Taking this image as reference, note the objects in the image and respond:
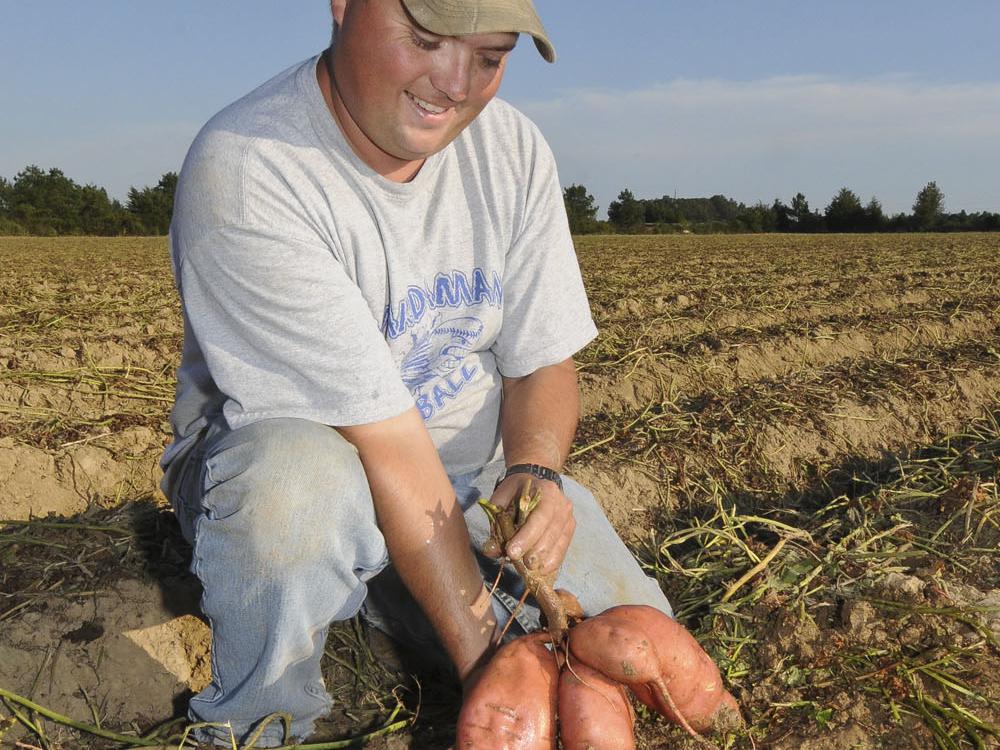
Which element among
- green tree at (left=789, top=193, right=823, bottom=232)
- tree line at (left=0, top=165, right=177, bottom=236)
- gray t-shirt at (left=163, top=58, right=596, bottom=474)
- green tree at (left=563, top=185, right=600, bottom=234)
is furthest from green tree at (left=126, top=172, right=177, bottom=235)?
gray t-shirt at (left=163, top=58, right=596, bottom=474)

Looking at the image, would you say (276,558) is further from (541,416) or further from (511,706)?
(541,416)

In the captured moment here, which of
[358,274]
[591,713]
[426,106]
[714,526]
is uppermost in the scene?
[426,106]

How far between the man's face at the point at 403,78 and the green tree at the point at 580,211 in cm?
4418

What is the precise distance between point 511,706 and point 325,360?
716 millimetres

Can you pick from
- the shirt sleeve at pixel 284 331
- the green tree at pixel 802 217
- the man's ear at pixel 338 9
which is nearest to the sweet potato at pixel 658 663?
the shirt sleeve at pixel 284 331

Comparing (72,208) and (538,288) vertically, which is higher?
(72,208)

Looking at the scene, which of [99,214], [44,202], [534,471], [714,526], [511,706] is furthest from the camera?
[44,202]

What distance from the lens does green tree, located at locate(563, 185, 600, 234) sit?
4778 centimetres

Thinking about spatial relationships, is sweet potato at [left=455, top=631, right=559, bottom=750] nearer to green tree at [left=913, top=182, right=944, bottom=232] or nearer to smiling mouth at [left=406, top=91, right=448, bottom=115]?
smiling mouth at [left=406, top=91, right=448, bottom=115]

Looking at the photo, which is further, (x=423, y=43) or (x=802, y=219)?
(x=802, y=219)

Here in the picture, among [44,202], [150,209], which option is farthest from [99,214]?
[44,202]

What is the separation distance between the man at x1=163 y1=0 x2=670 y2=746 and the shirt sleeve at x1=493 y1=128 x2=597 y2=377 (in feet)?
0.88

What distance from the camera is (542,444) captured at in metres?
1.98

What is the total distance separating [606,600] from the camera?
2111mm
